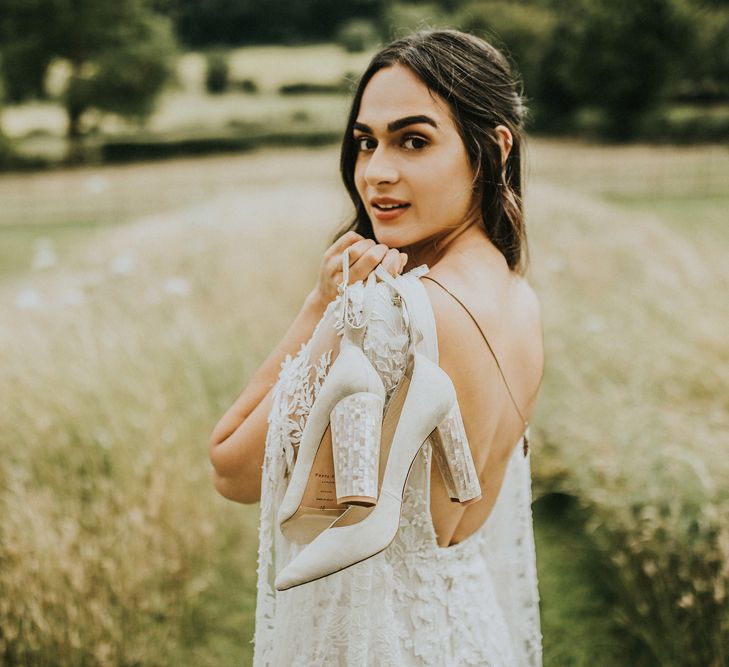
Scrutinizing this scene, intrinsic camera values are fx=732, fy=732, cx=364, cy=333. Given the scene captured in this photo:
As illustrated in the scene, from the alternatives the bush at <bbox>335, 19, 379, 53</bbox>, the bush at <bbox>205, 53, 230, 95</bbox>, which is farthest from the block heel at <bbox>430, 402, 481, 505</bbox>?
the bush at <bbox>205, 53, 230, 95</bbox>

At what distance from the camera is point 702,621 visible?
2.95 metres

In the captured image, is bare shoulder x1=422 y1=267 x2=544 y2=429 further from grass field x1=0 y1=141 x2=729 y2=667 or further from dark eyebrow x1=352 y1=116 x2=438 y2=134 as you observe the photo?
grass field x1=0 y1=141 x2=729 y2=667

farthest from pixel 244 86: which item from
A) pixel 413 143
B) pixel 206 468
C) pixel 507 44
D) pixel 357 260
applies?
pixel 357 260

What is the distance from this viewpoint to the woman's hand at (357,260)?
1.32 m

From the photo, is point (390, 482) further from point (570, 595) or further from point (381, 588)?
point (570, 595)

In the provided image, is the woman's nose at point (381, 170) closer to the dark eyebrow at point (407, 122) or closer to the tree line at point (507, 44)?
the dark eyebrow at point (407, 122)

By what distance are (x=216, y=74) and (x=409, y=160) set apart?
33.6 m

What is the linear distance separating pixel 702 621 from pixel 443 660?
1910 mm

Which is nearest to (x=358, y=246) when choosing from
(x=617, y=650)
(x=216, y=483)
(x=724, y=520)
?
(x=216, y=483)

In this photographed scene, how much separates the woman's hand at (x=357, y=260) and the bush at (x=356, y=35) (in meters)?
21.4

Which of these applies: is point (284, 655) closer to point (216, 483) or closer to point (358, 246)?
point (216, 483)

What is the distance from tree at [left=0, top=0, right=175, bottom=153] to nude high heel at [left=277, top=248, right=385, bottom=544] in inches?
1413

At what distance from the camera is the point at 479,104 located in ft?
4.87

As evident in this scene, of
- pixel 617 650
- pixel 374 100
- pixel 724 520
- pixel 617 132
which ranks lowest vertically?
pixel 617 132
